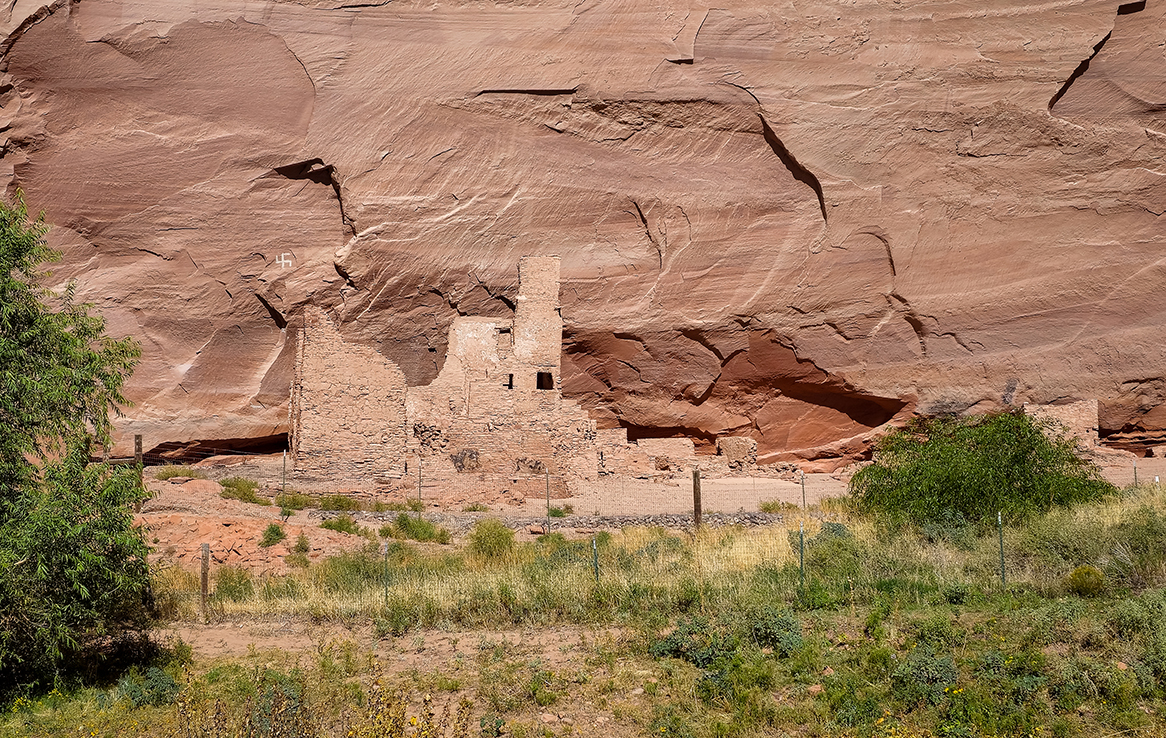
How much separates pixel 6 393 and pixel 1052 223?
1705 centimetres

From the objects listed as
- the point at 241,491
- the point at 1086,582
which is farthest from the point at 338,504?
the point at 1086,582

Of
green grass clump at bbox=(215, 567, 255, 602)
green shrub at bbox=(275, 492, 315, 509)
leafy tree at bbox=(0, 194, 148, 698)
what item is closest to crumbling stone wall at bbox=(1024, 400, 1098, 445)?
green shrub at bbox=(275, 492, 315, 509)

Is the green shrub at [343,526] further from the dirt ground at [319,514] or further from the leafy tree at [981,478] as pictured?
the leafy tree at [981,478]

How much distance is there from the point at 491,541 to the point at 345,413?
559cm

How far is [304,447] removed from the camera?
59.4ft

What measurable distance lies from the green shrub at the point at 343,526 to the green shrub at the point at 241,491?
1.84m

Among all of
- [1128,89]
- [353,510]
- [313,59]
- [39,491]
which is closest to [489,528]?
[353,510]

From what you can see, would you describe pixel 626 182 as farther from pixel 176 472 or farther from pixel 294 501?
pixel 176 472

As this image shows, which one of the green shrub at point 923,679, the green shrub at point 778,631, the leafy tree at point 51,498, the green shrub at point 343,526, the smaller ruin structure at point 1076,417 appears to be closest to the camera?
the green shrub at point 923,679

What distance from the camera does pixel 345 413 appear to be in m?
18.2

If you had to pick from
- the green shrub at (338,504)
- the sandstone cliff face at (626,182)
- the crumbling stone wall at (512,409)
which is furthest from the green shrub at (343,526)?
the sandstone cliff face at (626,182)

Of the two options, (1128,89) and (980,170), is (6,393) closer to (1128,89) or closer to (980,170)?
(980,170)

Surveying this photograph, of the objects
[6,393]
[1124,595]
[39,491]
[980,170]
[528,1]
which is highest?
[528,1]

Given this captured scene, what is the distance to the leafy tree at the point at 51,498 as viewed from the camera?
9016 mm
